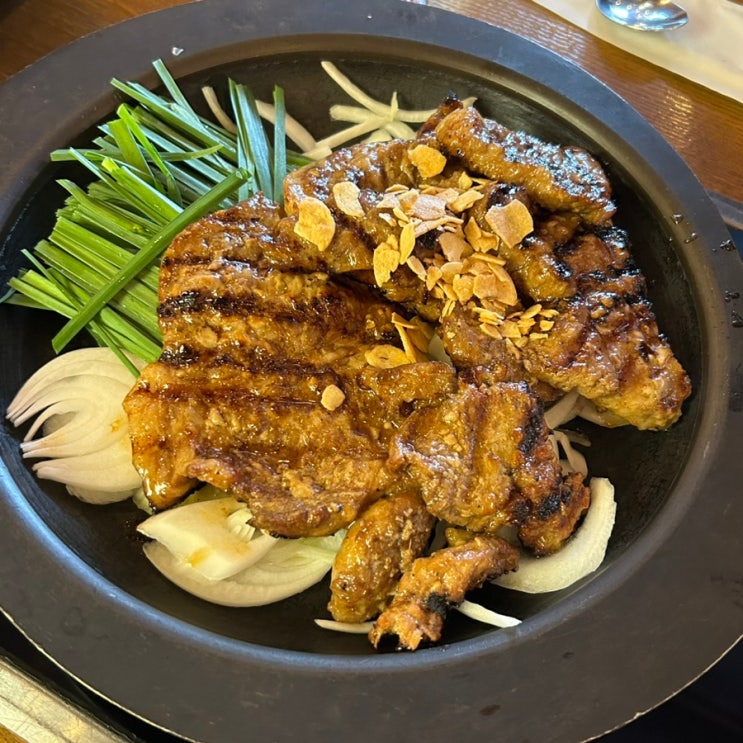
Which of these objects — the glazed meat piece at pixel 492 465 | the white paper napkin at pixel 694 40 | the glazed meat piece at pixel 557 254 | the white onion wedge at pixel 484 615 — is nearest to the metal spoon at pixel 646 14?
the white paper napkin at pixel 694 40

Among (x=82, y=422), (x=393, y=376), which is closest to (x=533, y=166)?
(x=393, y=376)

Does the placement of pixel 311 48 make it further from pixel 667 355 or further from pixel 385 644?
pixel 385 644

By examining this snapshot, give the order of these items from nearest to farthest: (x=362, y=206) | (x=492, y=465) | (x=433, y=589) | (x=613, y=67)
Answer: (x=433, y=589) < (x=492, y=465) < (x=362, y=206) < (x=613, y=67)

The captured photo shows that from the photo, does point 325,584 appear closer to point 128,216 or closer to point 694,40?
point 128,216

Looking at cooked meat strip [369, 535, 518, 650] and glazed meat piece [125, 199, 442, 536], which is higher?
glazed meat piece [125, 199, 442, 536]

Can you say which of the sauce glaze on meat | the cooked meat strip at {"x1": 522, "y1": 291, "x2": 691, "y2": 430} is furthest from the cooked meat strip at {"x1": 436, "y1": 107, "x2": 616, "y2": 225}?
the cooked meat strip at {"x1": 522, "y1": 291, "x2": 691, "y2": 430}

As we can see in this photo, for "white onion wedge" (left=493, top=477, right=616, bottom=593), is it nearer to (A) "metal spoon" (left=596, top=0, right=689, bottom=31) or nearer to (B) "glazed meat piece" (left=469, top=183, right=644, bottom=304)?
(B) "glazed meat piece" (left=469, top=183, right=644, bottom=304)

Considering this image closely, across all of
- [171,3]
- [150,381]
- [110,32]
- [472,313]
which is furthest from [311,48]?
[150,381]
